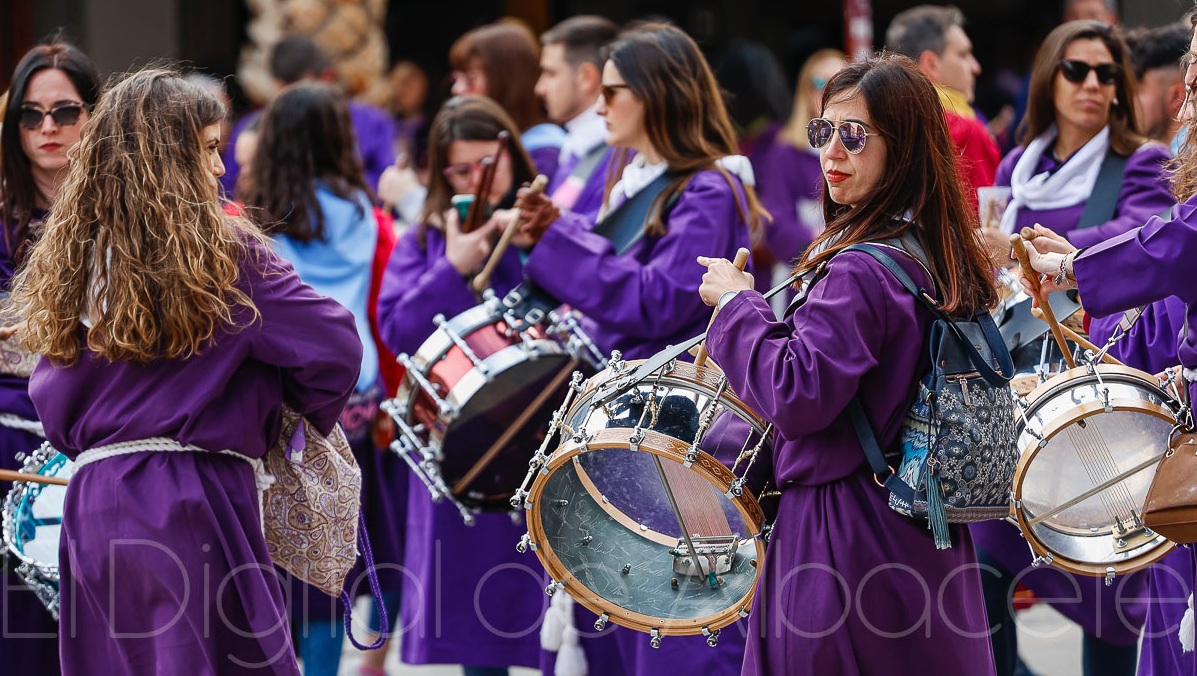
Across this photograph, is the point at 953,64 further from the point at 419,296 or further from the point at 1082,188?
the point at 419,296

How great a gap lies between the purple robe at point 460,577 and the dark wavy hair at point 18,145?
1117mm

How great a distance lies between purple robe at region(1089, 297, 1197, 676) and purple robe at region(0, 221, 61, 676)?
8.69 feet

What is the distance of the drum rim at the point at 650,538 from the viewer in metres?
3.05

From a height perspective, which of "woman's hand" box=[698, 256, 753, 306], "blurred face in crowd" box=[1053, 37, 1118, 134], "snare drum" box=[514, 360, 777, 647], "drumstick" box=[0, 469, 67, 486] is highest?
"blurred face in crowd" box=[1053, 37, 1118, 134]

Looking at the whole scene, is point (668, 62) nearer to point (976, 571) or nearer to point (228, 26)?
point (976, 571)

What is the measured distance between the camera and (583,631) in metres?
4.38

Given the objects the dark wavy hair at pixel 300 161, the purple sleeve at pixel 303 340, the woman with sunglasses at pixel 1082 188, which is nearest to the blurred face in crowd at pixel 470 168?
the dark wavy hair at pixel 300 161

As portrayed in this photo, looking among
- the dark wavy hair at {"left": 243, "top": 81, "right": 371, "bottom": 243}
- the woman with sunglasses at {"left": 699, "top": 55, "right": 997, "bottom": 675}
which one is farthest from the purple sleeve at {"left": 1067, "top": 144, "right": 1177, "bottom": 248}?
the dark wavy hair at {"left": 243, "top": 81, "right": 371, "bottom": 243}

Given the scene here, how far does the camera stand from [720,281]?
3119mm

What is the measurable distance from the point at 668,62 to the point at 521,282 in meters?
0.82

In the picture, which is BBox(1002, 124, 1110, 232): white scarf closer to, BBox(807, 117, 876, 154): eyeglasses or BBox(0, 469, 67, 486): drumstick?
BBox(807, 117, 876, 154): eyeglasses

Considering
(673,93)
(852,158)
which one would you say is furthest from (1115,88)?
(852,158)

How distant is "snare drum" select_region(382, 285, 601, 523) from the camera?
412 centimetres

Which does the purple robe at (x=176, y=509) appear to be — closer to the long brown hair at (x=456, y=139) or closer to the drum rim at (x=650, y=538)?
the drum rim at (x=650, y=538)
